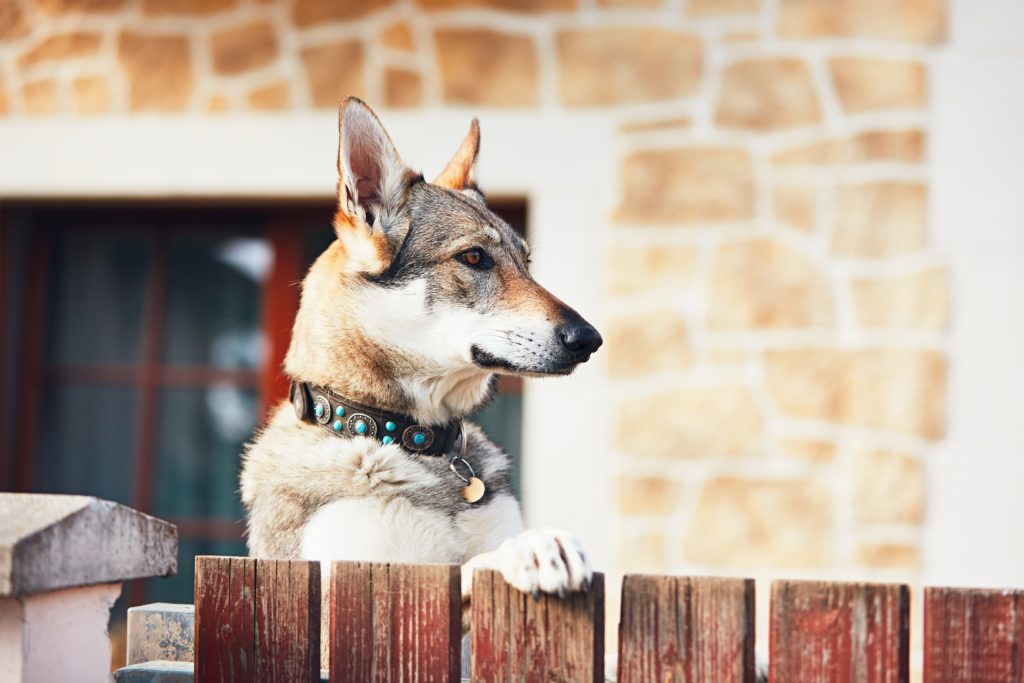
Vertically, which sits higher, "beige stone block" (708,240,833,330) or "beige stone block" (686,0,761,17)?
"beige stone block" (686,0,761,17)

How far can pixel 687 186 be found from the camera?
392 cm

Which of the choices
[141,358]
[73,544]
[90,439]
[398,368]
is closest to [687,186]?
[398,368]

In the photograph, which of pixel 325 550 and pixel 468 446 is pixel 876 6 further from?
pixel 325 550

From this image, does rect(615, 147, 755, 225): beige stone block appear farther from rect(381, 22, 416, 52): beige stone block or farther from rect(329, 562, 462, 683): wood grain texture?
rect(329, 562, 462, 683): wood grain texture

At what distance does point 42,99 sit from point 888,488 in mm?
3671

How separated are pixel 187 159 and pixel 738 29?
2236 millimetres

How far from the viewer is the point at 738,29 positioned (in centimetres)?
396

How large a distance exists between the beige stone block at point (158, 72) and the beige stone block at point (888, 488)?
3002mm

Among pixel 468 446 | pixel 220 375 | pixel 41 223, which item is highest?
pixel 41 223

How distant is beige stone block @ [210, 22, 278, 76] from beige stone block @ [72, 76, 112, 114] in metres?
0.46

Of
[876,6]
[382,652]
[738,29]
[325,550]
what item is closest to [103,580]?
[382,652]

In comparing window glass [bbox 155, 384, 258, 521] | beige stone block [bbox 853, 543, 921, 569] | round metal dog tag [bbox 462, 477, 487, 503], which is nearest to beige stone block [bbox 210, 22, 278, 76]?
window glass [bbox 155, 384, 258, 521]

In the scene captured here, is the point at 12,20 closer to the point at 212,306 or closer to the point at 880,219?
the point at 212,306

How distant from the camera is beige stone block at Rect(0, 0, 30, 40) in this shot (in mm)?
4227
